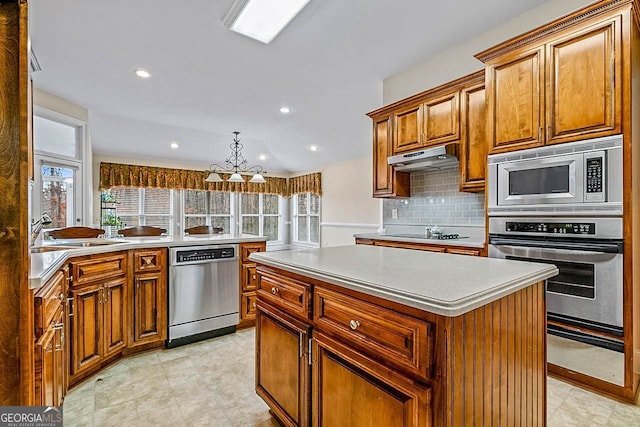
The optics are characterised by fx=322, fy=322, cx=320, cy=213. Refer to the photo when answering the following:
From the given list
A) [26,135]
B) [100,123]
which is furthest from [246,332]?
[100,123]

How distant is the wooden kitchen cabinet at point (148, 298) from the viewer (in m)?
2.65

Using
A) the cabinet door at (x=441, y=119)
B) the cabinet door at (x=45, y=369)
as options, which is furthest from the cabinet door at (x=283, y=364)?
the cabinet door at (x=441, y=119)

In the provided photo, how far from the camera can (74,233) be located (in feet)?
9.30

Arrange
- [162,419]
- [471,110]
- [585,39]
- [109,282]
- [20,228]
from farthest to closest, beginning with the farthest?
1. [471,110]
2. [109,282]
3. [585,39]
4. [162,419]
5. [20,228]

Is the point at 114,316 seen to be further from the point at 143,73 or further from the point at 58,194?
the point at 58,194

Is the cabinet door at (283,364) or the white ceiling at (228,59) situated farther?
the white ceiling at (228,59)

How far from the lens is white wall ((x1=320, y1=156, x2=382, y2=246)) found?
5840 millimetres

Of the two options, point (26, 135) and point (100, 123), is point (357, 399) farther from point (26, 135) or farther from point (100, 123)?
point (100, 123)

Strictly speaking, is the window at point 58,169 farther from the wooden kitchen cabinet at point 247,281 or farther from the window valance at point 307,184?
the window valance at point 307,184

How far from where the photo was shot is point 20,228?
1.08m

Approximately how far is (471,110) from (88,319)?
3615 millimetres

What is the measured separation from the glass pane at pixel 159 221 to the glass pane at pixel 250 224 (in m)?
1.65

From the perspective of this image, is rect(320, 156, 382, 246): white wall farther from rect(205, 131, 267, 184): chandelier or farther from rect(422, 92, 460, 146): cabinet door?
rect(422, 92, 460, 146): cabinet door

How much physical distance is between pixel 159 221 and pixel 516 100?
20.9 ft
